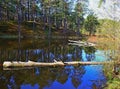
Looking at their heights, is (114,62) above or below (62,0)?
below

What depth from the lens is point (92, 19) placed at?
88.4 meters

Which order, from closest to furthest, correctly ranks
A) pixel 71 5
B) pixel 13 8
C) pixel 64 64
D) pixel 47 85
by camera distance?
pixel 47 85 → pixel 64 64 → pixel 13 8 → pixel 71 5

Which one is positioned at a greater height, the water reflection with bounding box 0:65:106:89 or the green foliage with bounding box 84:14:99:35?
the green foliage with bounding box 84:14:99:35

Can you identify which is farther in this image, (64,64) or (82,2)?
(82,2)

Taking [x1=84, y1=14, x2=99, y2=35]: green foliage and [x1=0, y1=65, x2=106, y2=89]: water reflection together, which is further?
[x1=84, y1=14, x2=99, y2=35]: green foliage

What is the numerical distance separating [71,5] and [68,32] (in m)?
10.1

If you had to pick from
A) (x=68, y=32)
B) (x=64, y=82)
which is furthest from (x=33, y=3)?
(x=64, y=82)

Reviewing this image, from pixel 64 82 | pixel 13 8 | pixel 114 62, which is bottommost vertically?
pixel 64 82

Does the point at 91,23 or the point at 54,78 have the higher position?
the point at 91,23

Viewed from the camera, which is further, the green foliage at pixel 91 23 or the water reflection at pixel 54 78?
the green foliage at pixel 91 23

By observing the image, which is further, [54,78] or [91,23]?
[91,23]

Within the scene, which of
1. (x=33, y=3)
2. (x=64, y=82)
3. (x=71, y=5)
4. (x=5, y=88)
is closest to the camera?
(x=5, y=88)

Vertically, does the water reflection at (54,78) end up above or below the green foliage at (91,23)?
below

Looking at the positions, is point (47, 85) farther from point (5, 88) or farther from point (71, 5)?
point (71, 5)
